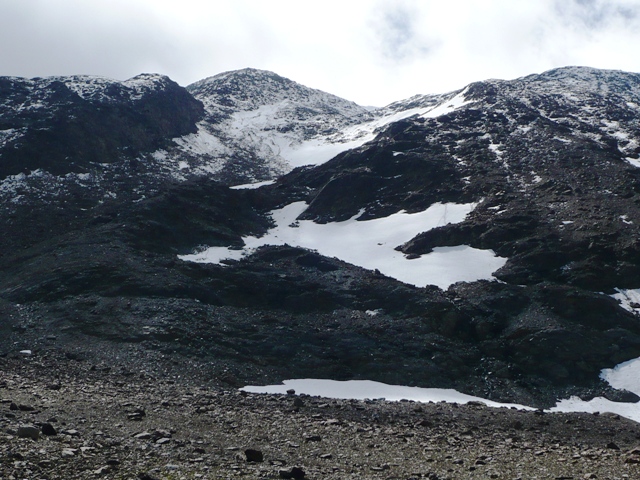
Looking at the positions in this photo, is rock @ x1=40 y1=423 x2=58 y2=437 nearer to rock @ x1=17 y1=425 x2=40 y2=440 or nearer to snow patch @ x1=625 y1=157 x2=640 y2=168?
rock @ x1=17 y1=425 x2=40 y2=440

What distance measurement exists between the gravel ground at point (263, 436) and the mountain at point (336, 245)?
628cm

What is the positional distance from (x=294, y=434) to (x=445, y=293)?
2714 cm

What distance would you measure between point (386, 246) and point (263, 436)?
3898 cm

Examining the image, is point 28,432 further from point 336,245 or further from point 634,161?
point 634,161

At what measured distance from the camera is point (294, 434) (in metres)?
17.5

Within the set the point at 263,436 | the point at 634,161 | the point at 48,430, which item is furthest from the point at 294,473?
the point at 634,161

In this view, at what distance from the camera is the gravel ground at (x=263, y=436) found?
12.3 meters

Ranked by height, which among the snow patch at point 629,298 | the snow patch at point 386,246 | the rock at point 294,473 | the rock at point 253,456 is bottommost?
the rock at point 294,473

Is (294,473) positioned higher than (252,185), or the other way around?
(252,185)

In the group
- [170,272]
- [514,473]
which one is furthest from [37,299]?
[514,473]

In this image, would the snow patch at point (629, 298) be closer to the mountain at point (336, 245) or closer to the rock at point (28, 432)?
the mountain at point (336, 245)

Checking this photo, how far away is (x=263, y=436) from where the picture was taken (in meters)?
16.9

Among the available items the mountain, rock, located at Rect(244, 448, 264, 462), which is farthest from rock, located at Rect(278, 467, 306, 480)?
the mountain

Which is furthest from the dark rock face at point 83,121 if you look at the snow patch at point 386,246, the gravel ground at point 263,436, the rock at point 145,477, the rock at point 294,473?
the rock at point 294,473
